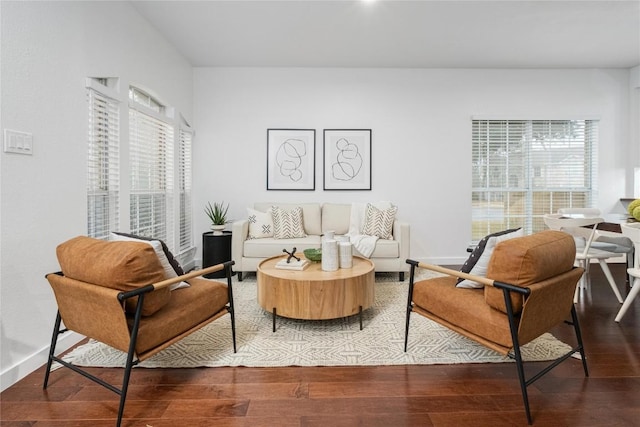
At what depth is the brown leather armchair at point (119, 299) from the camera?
4.76 feet

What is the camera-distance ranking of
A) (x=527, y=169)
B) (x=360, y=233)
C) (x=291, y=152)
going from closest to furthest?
(x=360, y=233) → (x=291, y=152) → (x=527, y=169)

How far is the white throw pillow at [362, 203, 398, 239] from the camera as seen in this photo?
4.02 metres

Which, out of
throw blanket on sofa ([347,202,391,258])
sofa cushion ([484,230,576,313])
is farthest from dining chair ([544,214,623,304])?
throw blanket on sofa ([347,202,391,258])

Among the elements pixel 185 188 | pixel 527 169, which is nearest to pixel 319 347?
pixel 185 188

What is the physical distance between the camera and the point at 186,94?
4.30 meters

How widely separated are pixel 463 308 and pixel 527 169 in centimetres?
398

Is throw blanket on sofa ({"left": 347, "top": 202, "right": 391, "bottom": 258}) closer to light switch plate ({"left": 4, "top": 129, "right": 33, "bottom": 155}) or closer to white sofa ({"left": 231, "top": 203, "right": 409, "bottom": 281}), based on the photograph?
white sofa ({"left": 231, "top": 203, "right": 409, "bottom": 281})

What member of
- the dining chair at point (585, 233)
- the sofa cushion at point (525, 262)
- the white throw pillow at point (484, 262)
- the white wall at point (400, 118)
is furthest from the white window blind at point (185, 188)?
the dining chair at point (585, 233)

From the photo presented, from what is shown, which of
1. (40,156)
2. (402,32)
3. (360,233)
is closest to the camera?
(40,156)

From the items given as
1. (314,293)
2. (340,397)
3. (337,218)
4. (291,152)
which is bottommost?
(340,397)

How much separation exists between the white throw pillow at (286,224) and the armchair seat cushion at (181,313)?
1.94m

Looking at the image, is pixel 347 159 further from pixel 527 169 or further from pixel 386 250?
pixel 527 169

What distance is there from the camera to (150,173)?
3.40m

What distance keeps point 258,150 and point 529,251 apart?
3851 mm
